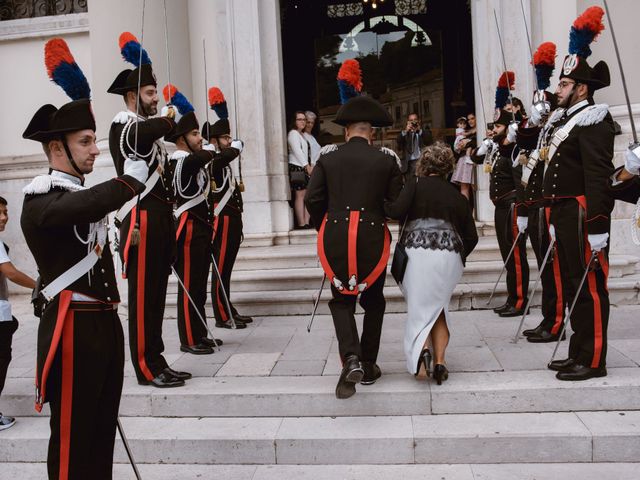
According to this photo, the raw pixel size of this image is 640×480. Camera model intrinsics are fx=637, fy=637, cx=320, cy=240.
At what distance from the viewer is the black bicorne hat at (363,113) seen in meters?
4.51

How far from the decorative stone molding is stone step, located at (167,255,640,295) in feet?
14.4

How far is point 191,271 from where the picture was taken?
5.78 metres

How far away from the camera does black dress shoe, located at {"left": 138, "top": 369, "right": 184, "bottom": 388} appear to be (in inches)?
187

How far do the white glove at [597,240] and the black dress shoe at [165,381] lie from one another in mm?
3109

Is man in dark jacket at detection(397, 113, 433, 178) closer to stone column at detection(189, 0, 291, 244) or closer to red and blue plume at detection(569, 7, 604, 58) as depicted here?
stone column at detection(189, 0, 291, 244)

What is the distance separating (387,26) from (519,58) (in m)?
4.76

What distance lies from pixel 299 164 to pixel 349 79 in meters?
4.88

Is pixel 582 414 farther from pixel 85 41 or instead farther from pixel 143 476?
pixel 85 41

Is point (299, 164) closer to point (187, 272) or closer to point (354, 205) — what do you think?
point (187, 272)

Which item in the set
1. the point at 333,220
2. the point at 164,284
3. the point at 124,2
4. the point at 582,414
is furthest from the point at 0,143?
the point at 582,414

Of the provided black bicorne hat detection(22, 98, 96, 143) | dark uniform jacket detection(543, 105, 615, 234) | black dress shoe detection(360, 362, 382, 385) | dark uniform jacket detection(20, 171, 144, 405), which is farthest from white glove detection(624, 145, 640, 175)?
black bicorne hat detection(22, 98, 96, 143)

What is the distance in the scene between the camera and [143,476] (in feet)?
13.1

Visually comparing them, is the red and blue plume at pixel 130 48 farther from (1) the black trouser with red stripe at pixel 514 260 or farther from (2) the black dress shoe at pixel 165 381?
→ (1) the black trouser with red stripe at pixel 514 260

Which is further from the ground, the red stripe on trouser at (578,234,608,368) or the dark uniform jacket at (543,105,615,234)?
the dark uniform jacket at (543,105,615,234)
